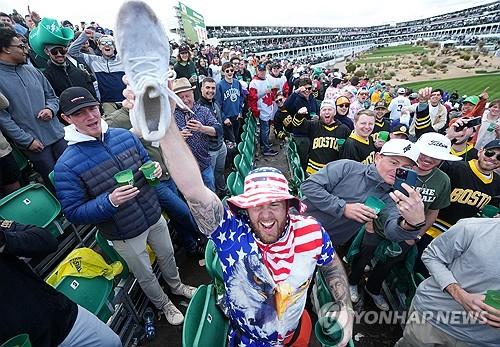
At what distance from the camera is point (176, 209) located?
3570 mm

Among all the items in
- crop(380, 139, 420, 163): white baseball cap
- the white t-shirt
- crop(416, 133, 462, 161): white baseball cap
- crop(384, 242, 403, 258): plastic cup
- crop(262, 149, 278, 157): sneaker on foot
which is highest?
crop(380, 139, 420, 163): white baseball cap

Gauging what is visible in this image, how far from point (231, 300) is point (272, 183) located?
32.5 inches

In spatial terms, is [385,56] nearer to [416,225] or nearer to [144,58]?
[416,225]

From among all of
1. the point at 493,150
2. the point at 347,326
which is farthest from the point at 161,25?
the point at 493,150

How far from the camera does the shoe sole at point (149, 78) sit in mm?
944

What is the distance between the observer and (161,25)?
1005 mm

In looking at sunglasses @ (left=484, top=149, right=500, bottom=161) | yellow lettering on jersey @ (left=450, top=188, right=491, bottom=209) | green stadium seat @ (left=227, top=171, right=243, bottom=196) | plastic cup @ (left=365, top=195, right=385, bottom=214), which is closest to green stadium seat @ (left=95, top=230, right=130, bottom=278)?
green stadium seat @ (left=227, top=171, right=243, bottom=196)

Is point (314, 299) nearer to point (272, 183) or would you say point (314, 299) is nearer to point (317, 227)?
point (317, 227)

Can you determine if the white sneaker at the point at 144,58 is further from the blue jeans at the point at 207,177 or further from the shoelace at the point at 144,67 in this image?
the blue jeans at the point at 207,177

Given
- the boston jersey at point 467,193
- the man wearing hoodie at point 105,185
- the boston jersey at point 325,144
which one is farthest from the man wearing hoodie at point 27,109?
the boston jersey at point 467,193

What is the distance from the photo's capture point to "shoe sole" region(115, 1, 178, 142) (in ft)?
3.10

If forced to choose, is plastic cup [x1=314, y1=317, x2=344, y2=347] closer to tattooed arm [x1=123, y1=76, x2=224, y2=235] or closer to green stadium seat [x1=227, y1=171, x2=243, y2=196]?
tattooed arm [x1=123, y1=76, x2=224, y2=235]

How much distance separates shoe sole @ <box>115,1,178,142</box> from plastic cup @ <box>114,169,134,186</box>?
1496mm

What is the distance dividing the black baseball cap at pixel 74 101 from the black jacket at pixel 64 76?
2.46 m
